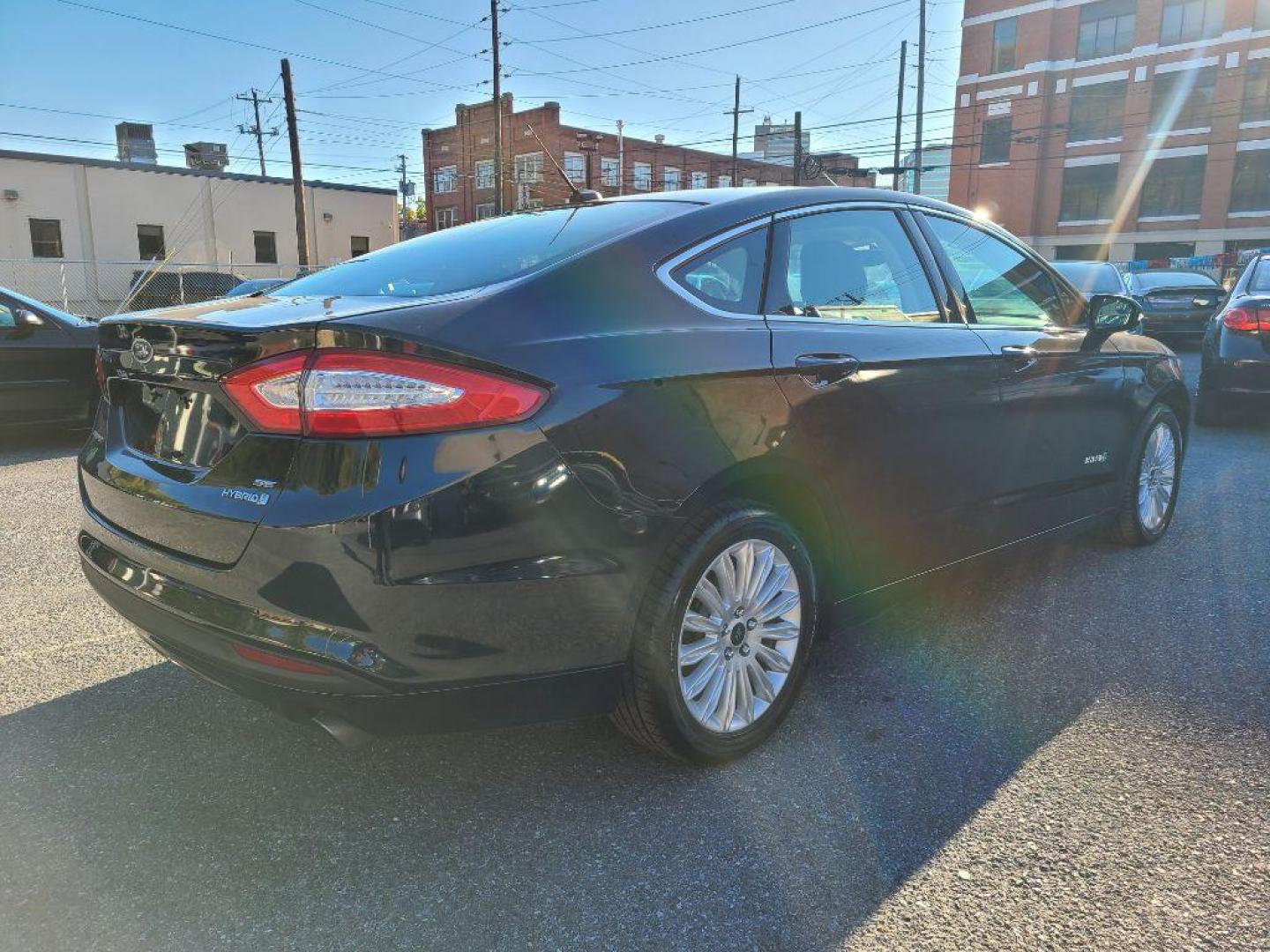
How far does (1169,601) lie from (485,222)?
324 centimetres

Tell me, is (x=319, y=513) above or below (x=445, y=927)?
above

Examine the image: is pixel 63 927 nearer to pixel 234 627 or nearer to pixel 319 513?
pixel 234 627

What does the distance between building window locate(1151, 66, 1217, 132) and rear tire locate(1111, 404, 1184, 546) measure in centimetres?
5045

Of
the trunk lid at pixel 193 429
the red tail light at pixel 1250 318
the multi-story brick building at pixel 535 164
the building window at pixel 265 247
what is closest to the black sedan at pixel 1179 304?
the red tail light at pixel 1250 318

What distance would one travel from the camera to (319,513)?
2.00m

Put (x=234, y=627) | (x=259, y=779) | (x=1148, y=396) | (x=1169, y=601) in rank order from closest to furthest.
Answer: (x=234, y=627) < (x=259, y=779) < (x=1169, y=601) < (x=1148, y=396)

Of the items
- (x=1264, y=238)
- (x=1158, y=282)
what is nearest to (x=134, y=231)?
(x=1158, y=282)

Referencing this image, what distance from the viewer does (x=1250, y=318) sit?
763 centimetres

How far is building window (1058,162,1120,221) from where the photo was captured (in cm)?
4831

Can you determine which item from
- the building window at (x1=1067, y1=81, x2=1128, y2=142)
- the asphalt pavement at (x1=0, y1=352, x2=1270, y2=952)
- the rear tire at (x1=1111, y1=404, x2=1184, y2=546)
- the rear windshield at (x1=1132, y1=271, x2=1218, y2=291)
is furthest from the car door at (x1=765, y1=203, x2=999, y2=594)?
the building window at (x1=1067, y1=81, x2=1128, y2=142)

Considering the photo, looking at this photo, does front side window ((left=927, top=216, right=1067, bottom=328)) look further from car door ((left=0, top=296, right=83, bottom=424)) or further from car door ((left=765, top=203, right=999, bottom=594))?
car door ((left=0, top=296, right=83, bottom=424))

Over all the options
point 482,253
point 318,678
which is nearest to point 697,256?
point 482,253

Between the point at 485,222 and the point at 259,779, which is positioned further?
the point at 485,222

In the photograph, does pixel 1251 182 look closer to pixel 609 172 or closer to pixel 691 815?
pixel 609 172
